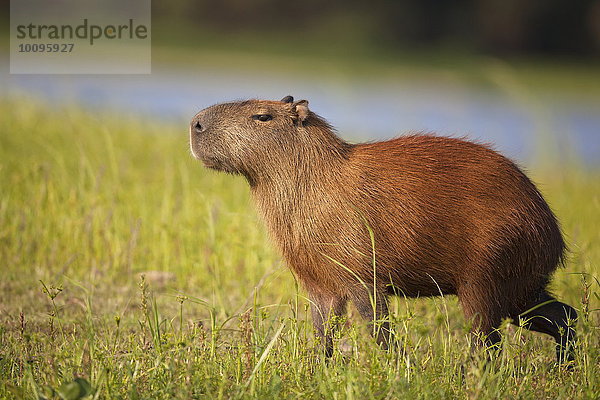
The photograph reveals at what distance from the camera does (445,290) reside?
159 inches

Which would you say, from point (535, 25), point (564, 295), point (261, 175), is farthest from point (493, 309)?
point (535, 25)

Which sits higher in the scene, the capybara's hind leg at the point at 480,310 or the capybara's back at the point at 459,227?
the capybara's back at the point at 459,227

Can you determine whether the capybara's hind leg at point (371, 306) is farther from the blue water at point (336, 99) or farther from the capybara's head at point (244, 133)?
the blue water at point (336, 99)

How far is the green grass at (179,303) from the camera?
3.30 meters

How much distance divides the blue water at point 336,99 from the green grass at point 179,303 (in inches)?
109

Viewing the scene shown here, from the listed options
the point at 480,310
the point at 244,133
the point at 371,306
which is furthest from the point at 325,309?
the point at 244,133

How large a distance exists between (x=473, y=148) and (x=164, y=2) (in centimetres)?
2116

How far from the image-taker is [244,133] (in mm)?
4031

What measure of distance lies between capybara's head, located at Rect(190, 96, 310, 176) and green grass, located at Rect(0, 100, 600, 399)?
20.0 inches

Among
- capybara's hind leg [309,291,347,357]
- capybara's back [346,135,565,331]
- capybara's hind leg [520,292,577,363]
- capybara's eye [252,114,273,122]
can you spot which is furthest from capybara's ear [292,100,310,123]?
capybara's hind leg [520,292,577,363]

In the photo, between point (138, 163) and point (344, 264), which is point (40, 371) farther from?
point (138, 163)

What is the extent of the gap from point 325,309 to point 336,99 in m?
8.03

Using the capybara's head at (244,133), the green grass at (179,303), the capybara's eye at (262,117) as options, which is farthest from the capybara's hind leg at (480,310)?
the capybara's eye at (262,117)

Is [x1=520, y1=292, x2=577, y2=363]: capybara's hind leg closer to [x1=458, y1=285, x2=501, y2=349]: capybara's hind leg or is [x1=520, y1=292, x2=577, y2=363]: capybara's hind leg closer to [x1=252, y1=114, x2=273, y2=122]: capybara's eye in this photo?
[x1=458, y1=285, x2=501, y2=349]: capybara's hind leg
